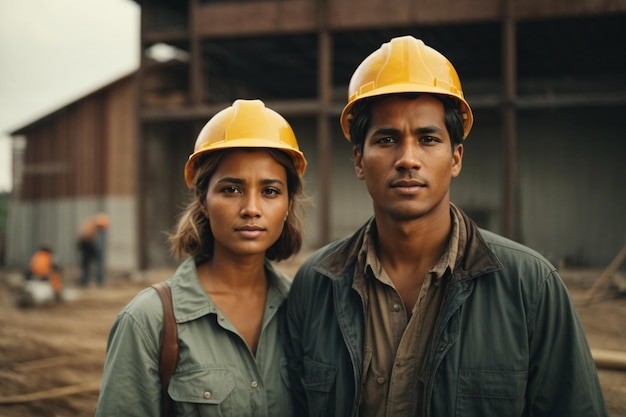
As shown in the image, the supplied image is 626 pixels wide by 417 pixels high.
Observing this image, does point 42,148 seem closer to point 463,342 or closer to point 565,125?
point 565,125

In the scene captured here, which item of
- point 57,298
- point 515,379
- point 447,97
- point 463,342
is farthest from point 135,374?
point 57,298

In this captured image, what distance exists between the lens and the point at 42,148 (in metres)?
19.2

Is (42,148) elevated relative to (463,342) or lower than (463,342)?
elevated

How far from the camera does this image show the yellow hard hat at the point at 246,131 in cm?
254

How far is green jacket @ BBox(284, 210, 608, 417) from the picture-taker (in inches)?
80.0

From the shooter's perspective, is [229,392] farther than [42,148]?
No

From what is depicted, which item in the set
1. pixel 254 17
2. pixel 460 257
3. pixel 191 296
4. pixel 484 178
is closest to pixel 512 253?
pixel 460 257

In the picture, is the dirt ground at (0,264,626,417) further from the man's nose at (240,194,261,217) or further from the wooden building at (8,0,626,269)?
the man's nose at (240,194,261,217)

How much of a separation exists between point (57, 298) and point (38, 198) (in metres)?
9.29

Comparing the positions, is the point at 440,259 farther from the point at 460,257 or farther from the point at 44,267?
the point at 44,267

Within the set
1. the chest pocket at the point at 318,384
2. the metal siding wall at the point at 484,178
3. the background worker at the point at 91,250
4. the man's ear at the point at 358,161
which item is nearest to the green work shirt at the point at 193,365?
the chest pocket at the point at 318,384

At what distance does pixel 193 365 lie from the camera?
2332 mm

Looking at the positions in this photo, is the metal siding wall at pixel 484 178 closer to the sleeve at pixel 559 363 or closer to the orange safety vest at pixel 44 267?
the orange safety vest at pixel 44 267

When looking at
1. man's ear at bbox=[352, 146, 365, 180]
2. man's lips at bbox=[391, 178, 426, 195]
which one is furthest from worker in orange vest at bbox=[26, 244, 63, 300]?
man's lips at bbox=[391, 178, 426, 195]
